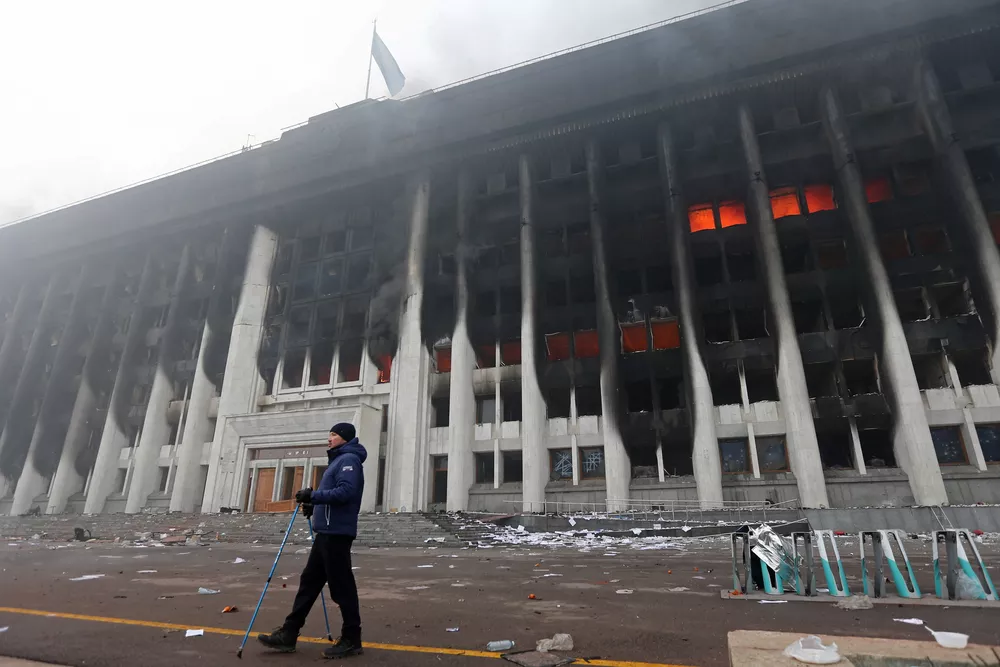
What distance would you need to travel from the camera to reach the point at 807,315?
96.9ft

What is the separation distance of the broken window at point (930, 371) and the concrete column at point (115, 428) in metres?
51.0

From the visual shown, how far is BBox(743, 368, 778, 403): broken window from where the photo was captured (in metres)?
28.6

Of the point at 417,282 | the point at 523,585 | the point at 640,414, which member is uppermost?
the point at 417,282

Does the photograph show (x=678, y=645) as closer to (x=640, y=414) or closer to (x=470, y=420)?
(x=640, y=414)

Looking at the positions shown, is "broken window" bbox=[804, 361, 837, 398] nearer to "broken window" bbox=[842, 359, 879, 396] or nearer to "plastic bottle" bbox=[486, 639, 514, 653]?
"broken window" bbox=[842, 359, 879, 396]

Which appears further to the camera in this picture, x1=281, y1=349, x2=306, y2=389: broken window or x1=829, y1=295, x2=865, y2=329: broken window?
x1=281, y1=349, x2=306, y2=389: broken window

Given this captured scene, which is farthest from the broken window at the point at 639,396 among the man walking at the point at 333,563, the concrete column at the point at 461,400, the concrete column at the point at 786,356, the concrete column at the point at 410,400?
the man walking at the point at 333,563

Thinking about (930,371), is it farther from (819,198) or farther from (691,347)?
(691,347)

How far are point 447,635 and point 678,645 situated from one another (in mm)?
2109

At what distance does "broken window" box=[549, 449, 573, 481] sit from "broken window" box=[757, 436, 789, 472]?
969cm

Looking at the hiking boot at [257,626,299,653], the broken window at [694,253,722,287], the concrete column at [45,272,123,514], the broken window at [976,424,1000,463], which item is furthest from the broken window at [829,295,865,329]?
the concrete column at [45,272,123,514]

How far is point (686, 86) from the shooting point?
3175cm

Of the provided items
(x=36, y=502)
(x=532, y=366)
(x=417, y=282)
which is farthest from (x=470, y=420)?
(x=36, y=502)

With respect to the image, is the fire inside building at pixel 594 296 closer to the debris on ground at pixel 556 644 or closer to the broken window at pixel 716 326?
the broken window at pixel 716 326
